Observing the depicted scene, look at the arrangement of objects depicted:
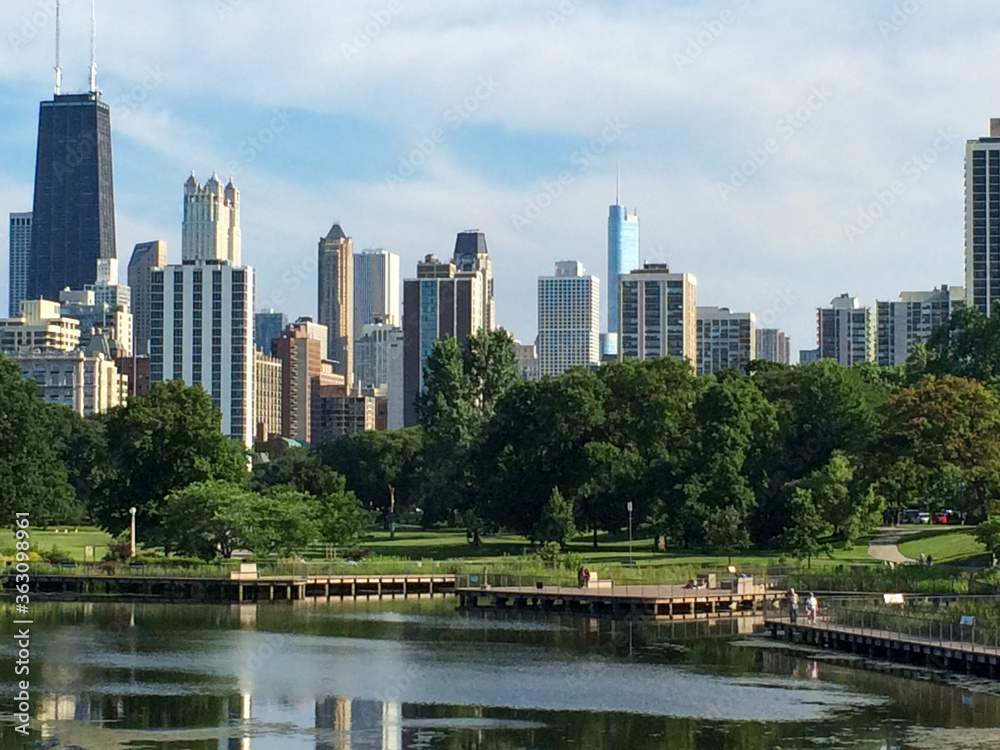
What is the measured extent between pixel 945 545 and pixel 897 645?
36.9 meters

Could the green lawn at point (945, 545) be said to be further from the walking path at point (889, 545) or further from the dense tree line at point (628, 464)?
the dense tree line at point (628, 464)

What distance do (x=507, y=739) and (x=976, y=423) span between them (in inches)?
2152

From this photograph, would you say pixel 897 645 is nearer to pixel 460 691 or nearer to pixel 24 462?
pixel 460 691

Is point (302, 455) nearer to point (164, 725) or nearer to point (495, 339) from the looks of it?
point (495, 339)

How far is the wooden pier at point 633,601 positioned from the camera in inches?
3014

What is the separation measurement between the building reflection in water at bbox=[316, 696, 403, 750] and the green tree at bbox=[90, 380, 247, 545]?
48.6m

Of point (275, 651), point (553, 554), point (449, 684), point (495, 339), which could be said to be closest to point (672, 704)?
point (449, 684)

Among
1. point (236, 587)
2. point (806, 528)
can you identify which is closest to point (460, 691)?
point (236, 587)

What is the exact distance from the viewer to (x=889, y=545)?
3971 inches

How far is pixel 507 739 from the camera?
45.3m

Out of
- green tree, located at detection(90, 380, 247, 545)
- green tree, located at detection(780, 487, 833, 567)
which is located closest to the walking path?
green tree, located at detection(780, 487, 833, 567)

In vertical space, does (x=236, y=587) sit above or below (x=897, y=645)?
below

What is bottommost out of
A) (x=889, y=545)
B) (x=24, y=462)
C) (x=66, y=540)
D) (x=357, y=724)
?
(x=357, y=724)

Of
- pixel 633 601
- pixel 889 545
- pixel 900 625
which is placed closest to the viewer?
pixel 900 625
